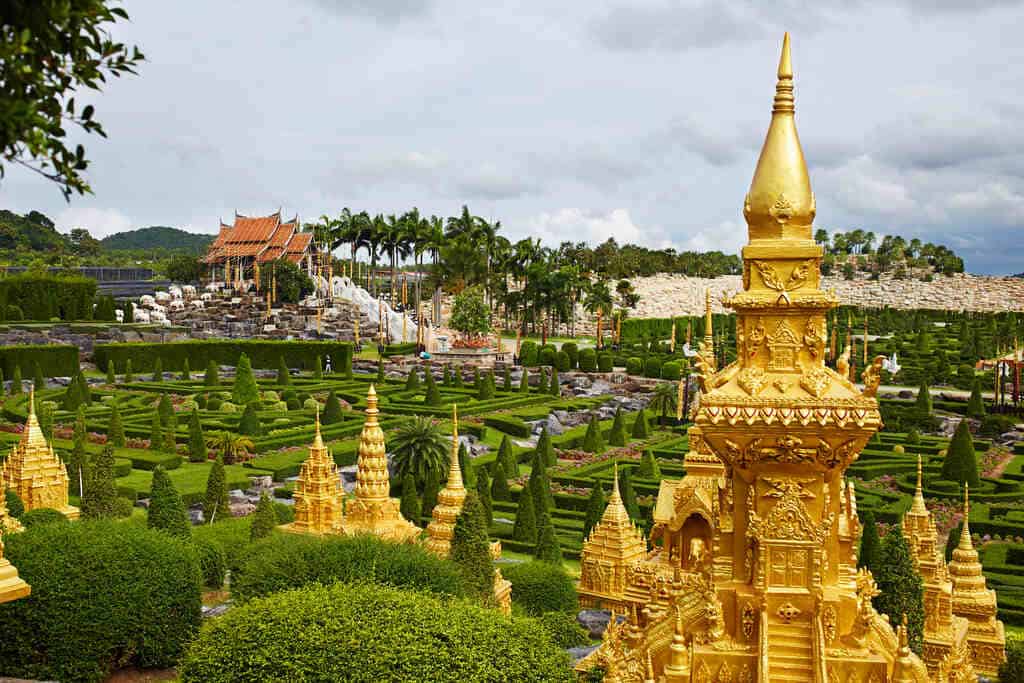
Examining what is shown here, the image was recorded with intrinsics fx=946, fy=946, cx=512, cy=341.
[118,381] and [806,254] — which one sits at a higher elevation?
[806,254]

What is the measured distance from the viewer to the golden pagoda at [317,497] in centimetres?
2073

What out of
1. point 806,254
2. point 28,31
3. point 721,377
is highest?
point 28,31

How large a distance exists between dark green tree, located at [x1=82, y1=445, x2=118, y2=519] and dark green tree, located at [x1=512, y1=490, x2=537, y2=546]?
11.3 metres

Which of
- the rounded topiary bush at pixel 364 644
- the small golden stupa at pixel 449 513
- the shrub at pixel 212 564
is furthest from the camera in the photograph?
the shrub at pixel 212 564

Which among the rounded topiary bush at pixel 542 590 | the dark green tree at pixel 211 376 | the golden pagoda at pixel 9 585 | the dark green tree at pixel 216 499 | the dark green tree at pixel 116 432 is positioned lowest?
the rounded topiary bush at pixel 542 590

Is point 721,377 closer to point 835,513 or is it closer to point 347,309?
point 835,513

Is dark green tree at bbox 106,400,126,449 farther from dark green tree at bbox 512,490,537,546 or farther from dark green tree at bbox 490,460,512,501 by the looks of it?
dark green tree at bbox 512,490,537,546

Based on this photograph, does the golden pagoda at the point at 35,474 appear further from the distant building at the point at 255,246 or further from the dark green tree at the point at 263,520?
the distant building at the point at 255,246

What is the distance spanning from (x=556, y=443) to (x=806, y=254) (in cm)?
3445

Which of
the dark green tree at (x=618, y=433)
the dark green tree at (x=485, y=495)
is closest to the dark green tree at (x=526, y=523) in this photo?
the dark green tree at (x=485, y=495)

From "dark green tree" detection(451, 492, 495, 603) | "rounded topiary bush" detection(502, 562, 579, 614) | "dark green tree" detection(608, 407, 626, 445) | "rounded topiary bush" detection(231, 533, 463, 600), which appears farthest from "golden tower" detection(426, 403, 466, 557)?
"dark green tree" detection(608, 407, 626, 445)

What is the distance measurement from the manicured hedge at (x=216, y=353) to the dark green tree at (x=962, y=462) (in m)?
41.8

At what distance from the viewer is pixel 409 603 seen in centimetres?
1258

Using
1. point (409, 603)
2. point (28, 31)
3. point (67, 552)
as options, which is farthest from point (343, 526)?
point (28, 31)
